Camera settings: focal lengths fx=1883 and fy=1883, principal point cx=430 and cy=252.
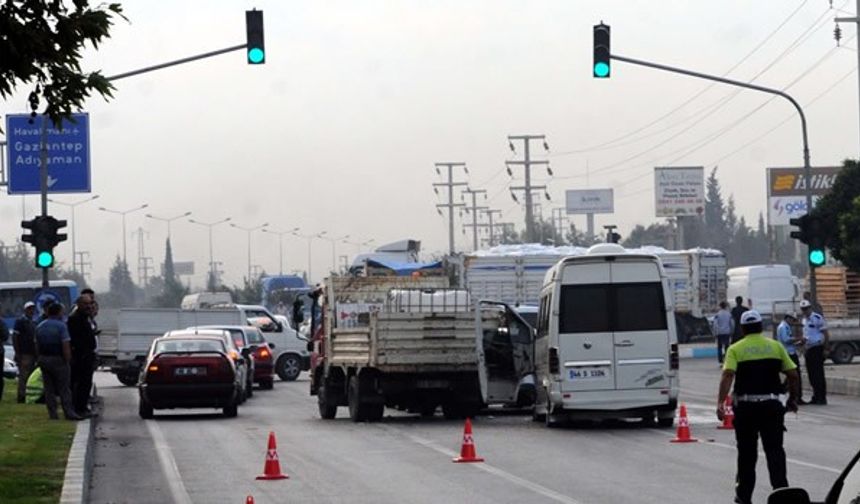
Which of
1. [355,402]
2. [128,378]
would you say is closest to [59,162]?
[128,378]

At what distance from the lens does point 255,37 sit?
96.7 ft

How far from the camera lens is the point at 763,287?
233 ft

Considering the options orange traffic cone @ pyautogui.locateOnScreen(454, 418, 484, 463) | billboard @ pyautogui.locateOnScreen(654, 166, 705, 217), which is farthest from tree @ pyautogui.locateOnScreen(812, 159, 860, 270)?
billboard @ pyautogui.locateOnScreen(654, 166, 705, 217)

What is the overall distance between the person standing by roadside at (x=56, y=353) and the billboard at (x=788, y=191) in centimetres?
8245

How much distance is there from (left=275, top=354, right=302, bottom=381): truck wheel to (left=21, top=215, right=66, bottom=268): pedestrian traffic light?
1901 centimetres

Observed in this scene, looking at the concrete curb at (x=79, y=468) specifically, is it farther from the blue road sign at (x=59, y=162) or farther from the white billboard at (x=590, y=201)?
the white billboard at (x=590, y=201)

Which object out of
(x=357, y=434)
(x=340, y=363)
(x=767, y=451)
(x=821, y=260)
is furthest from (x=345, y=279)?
(x=767, y=451)

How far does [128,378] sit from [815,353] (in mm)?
21325

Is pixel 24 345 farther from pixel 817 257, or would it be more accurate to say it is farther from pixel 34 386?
pixel 817 257

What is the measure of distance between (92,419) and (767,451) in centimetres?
1545

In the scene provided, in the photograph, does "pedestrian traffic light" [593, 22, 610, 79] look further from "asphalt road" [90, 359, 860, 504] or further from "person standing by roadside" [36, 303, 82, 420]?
"person standing by roadside" [36, 303, 82, 420]

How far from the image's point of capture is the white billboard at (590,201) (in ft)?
524

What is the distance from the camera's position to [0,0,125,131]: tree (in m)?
11.2

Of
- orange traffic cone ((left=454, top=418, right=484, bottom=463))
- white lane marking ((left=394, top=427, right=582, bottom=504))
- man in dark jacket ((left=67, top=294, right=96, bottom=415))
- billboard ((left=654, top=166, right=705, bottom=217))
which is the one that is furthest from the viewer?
billboard ((left=654, top=166, right=705, bottom=217))
